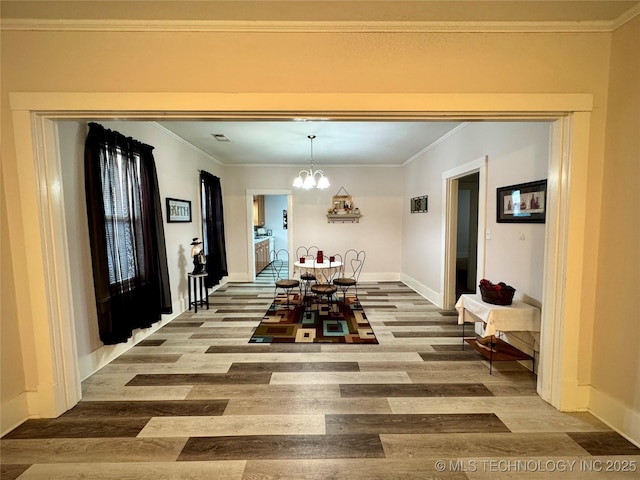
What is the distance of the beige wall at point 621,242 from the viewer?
173cm

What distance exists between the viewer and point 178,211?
13.7 feet

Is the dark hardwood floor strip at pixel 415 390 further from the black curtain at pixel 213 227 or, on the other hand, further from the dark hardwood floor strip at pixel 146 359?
the black curtain at pixel 213 227

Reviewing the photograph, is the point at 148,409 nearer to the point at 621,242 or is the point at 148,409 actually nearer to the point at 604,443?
the point at 604,443

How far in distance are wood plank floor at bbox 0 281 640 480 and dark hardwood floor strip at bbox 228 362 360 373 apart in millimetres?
19

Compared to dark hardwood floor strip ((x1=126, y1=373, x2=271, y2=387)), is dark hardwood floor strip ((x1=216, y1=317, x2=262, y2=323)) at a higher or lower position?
lower

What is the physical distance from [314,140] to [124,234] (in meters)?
2.93

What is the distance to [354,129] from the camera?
12.6ft

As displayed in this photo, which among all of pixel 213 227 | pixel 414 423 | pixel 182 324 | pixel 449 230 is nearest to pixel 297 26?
pixel 414 423

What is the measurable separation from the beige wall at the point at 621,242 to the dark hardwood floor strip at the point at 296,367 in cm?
184

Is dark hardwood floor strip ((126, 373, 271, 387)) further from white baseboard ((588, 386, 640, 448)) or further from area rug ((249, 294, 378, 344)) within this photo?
white baseboard ((588, 386, 640, 448))

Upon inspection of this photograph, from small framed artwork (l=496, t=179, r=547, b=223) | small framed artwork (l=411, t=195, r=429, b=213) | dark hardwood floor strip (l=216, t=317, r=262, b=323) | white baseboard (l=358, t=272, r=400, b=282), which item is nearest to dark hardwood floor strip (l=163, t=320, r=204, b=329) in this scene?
dark hardwood floor strip (l=216, t=317, r=262, b=323)

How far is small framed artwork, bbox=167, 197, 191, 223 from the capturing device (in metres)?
3.95

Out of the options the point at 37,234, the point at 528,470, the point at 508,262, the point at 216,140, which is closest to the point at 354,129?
the point at 216,140

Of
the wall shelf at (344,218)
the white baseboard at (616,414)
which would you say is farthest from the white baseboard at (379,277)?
the white baseboard at (616,414)
